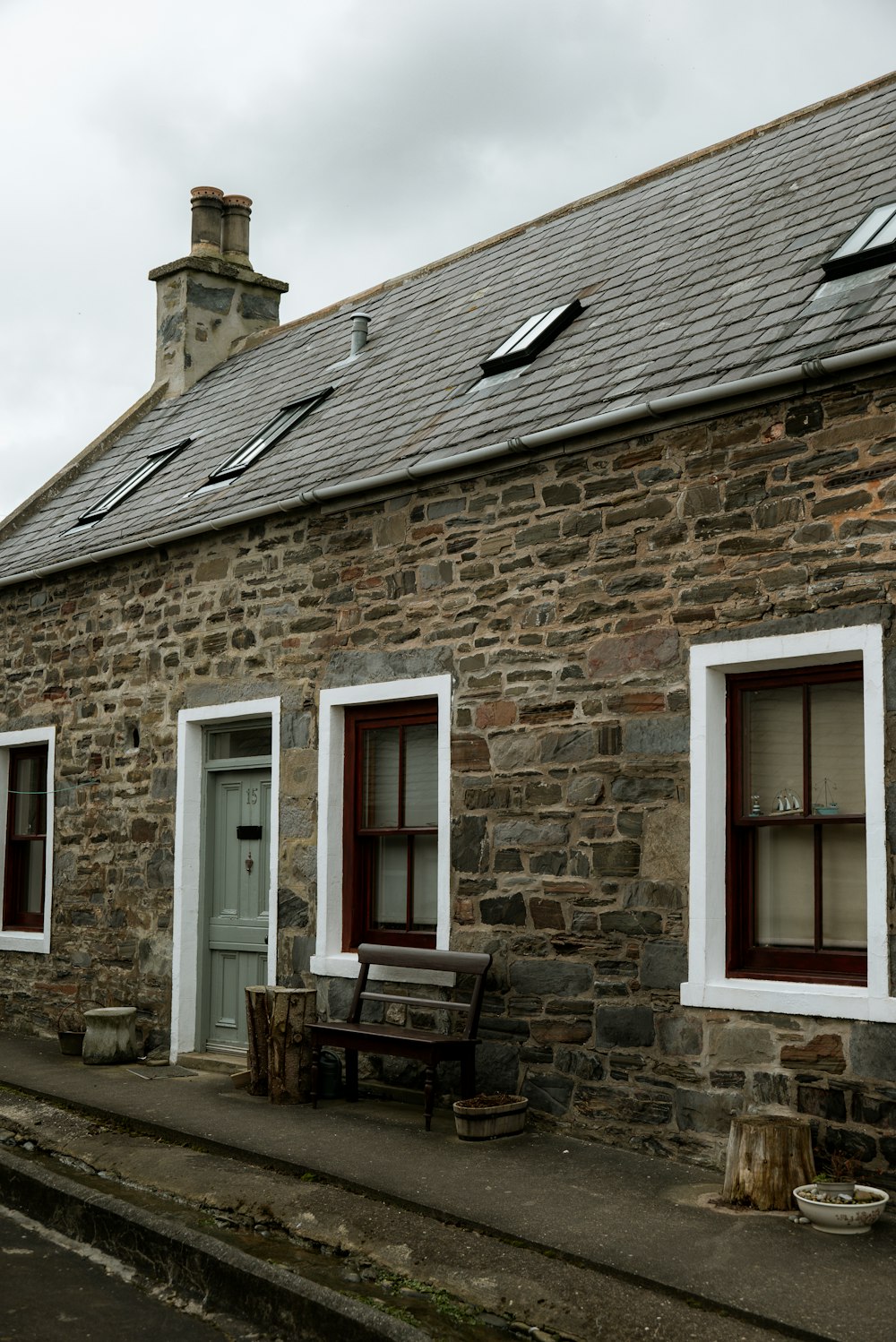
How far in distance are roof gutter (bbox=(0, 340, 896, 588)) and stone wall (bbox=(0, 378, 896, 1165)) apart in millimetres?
143

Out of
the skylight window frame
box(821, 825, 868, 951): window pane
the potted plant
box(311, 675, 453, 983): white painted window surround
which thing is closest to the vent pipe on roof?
the skylight window frame

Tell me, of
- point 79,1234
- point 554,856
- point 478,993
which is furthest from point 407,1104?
point 79,1234

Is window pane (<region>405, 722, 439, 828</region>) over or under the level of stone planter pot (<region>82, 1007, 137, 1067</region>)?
over

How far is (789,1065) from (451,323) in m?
6.94

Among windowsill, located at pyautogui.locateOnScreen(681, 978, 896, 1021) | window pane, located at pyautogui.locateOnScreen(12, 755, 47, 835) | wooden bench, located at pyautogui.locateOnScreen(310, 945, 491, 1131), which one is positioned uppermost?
window pane, located at pyautogui.locateOnScreen(12, 755, 47, 835)

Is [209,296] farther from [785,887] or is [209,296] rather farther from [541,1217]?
[541,1217]

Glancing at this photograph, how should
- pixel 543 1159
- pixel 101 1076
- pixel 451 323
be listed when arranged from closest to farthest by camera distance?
pixel 543 1159, pixel 101 1076, pixel 451 323

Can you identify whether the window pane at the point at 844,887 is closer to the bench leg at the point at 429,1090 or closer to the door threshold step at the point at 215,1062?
the bench leg at the point at 429,1090

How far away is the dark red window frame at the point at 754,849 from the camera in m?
6.85

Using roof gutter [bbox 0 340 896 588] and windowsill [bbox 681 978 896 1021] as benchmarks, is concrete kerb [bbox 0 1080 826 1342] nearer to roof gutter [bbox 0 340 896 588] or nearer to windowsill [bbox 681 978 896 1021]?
windowsill [bbox 681 978 896 1021]

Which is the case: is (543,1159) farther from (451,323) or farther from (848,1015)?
(451,323)

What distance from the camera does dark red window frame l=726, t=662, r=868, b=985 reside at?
22.5 ft

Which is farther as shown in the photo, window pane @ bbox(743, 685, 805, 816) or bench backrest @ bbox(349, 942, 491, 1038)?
bench backrest @ bbox(349, 942, 491, 1038)

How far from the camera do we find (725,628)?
714cm
